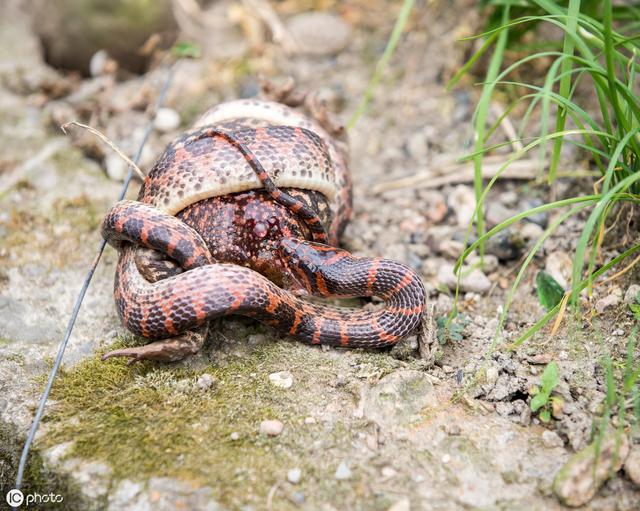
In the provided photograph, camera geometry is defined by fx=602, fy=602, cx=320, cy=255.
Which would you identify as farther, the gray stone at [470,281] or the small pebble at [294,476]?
the gray stone at [470,281]

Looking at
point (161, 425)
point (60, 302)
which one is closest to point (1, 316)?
point (60, 302)

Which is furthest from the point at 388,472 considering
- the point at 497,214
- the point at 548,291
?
the point at 497,214

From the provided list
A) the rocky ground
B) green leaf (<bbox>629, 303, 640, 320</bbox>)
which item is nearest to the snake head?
the rocky ground

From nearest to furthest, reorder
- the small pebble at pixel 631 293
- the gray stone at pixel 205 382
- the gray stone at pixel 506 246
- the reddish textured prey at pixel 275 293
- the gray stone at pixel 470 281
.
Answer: the reddish textured prey at pixel 275 293 → the gray stone at pixel 205 382 → the small pebble at pixel 631 293 → the gray stone at pixel 470 281 → the gray stone at pixel 506 246

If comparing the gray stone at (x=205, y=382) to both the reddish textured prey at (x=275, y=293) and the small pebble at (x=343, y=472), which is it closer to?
the reddish textured prey at (x=275, y=293)

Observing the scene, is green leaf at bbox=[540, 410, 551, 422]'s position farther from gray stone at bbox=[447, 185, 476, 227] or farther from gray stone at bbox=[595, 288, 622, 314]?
gray stone at bbox=[447, 185, 476, 227]

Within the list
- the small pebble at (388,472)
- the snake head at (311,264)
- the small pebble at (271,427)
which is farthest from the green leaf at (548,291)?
the small pebble at (271,427)

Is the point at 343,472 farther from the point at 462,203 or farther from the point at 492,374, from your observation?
the point at 462,203
